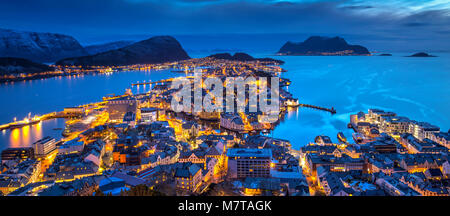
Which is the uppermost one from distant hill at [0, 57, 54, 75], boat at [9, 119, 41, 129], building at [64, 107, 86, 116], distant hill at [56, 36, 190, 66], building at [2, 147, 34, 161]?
distant hill at [56, 36, 190, 66]

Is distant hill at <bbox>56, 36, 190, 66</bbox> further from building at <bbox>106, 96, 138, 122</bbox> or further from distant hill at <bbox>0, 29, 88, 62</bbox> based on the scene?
building at <bbox>106, 96, 138, 122</bbox>

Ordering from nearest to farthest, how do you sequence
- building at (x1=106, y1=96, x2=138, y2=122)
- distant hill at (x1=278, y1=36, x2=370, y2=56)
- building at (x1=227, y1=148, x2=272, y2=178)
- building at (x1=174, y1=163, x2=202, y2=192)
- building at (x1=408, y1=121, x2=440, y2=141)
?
building at (x1=174, y1=163, x2=202, y2=192) < building at (x1=227, y1=148, x2=272, y2=178) < building at (x1=408, y1=121, x2=440, y2=141) < building at (x1=106, y1=96, x2=138, y2=122) < distant hill at (x1=278, y1=36, x2=370, y2=56)

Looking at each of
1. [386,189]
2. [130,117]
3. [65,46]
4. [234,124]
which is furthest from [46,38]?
[386,189]

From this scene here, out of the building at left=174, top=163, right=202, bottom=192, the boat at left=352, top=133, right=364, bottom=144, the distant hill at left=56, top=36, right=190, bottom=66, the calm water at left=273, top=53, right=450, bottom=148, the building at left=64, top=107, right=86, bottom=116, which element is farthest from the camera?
the distant hill at left=56, top=36, right=190, bottom=66

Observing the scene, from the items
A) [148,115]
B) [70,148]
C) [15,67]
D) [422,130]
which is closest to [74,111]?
[148,115]

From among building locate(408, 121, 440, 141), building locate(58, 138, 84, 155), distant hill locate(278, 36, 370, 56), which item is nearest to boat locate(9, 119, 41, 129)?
building locate(58, 138, 84, 155)
